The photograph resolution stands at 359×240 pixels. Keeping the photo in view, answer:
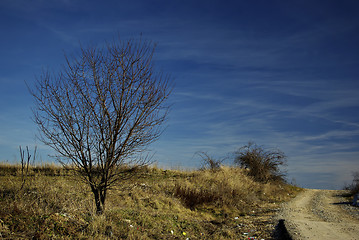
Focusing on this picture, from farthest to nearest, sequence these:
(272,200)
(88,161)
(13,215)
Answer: (272,200), (88,161), (13,215)

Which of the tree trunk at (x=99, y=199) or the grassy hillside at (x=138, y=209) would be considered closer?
the grassy hillside at (x=138, y=209)

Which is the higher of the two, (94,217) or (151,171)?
(151,171)

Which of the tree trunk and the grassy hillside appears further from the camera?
the tree trunk

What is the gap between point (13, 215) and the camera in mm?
6590

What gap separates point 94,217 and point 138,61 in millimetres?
4490

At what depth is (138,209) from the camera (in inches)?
404

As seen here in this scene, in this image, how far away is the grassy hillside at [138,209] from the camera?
6531 mm

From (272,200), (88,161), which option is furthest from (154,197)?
(272,200)

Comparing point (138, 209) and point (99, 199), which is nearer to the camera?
point (99, 199)

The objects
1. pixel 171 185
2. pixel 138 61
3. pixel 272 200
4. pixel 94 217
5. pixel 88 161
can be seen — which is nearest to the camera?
pixel 94 217

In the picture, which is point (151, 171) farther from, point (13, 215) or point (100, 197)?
point (13, 215)

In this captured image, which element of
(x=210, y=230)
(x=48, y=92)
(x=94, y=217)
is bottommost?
(x=210, y=230)

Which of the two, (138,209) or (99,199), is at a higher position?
(99,199)

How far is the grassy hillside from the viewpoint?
6.53 metres
